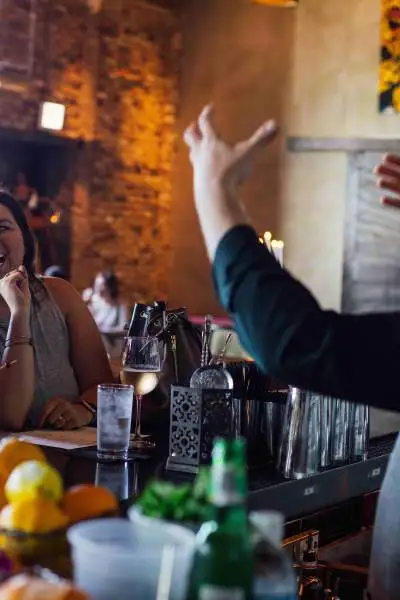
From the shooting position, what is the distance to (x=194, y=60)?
27.6 feet

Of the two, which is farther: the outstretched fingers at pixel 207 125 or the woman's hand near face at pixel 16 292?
the woman's hand near face at pixel 16 292

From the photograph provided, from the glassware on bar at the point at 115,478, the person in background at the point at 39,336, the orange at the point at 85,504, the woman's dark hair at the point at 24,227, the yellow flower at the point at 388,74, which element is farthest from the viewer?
the yellow flower at the point at 388,74

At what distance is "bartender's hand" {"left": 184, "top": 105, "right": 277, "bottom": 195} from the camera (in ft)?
4.53

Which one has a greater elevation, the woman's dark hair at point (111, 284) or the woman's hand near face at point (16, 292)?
the woman's hand near face at point (16, 292)

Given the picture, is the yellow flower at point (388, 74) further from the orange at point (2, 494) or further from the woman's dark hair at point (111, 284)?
the orange at point (2, 494)

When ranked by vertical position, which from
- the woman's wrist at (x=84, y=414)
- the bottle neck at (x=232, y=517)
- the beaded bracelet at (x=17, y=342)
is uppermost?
the beaded bracelet at (x=17, y=342)

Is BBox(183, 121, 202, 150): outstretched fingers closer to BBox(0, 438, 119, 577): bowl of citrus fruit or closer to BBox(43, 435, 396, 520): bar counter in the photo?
BBox(0, 438, 119, 577): bowl of citrus fruit

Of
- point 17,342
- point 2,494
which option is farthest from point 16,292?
point 2,494

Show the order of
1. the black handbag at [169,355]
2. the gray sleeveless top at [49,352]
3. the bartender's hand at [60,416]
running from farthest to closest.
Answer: the gray sleeveless top at [49,352] < the bartender's hand at [60,416] < the black handbag at [169,355]

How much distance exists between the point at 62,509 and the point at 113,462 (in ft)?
2.15

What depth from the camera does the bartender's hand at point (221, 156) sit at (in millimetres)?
1382

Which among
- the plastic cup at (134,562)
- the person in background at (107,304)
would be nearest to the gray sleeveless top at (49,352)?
the plastic cup at (134,562)

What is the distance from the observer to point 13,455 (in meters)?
1.59

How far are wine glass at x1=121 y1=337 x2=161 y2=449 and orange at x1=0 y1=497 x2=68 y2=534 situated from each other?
0.85m
